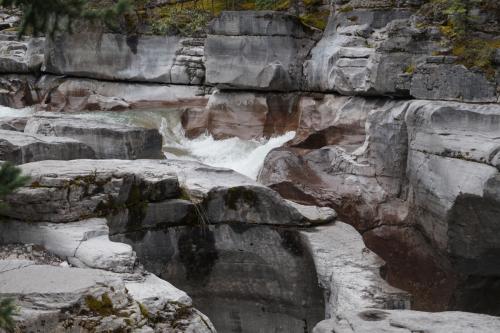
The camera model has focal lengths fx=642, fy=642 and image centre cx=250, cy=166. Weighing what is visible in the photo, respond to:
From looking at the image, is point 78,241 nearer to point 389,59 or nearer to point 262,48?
point 389,59

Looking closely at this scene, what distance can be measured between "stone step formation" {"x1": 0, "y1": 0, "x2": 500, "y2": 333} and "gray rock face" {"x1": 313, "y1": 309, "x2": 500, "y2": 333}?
2 cm

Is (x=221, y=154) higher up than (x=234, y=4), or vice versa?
(x=234, y=4)

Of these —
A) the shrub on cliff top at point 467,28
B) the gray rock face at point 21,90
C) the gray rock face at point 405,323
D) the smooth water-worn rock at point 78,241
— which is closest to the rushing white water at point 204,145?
the gray rock face at point 21,90

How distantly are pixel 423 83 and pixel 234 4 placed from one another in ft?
39.2

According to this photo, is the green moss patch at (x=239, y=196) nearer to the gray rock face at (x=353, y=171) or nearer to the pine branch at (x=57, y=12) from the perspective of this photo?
the gray rock face at (x=353, y=171)

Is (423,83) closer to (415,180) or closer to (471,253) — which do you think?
(415,180)

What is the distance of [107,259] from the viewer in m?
6.65

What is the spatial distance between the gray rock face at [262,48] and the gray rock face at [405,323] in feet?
37.4

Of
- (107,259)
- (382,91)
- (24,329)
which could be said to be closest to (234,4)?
(382,91)

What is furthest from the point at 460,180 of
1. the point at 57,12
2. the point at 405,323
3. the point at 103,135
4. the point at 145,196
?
the point at 57,12

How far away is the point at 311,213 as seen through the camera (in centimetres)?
906

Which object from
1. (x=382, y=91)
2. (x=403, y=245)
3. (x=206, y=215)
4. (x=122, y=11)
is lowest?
(x=403, y=245)

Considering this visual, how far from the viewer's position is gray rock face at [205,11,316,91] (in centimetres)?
1714

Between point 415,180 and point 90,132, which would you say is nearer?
point 415,180
